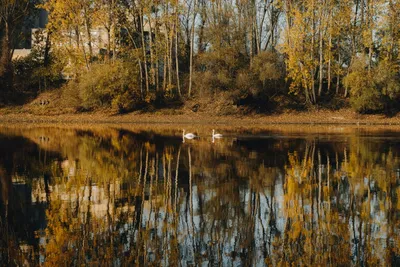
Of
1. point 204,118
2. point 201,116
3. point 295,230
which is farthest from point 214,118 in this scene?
point 295,230

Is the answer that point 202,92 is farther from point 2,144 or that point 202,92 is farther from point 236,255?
point 236,255

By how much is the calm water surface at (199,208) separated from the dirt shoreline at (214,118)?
1058 inches

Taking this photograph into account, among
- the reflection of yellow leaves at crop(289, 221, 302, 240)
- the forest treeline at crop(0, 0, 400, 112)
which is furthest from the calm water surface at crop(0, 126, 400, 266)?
the forest treeline at crop(0, 0, 400, 112)

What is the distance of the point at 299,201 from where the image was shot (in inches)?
578

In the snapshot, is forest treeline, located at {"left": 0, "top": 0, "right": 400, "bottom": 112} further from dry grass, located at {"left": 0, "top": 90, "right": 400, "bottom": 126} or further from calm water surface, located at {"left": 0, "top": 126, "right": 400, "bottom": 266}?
calm water surface, located at {"left": 0, "top": 126, "right": 400, "bottom": 266}

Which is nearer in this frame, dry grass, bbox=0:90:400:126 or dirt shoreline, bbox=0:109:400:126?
dirt shoreline, bbox=0:109:400:126

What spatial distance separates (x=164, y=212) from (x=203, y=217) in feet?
3.56

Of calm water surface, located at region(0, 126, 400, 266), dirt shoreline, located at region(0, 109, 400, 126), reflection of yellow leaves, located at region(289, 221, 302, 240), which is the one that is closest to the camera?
calm water surface, located at region(0, 126, 400, 266)

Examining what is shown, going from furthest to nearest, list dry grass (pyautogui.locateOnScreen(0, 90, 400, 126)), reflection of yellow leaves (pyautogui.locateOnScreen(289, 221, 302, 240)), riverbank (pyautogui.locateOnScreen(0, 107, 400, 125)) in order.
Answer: dry grass (pyautogui.locateOnScreen(0, 90, 400, 126))
riverbank (pyautogui.locateOnScreen(0, 107, 400, 125))
reflection of yellow leaves (pyautogui.locateOnScreen(289, 221, 302, 240))

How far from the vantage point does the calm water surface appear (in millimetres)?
10172

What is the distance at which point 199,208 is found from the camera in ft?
45.2

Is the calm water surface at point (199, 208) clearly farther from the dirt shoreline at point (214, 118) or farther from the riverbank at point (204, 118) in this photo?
the riverbank at point (204, 118)

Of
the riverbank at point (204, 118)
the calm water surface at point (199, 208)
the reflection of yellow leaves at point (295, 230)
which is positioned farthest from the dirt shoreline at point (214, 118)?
the reflection of yellow leaves at point (295, 230)

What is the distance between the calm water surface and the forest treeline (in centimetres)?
2913
